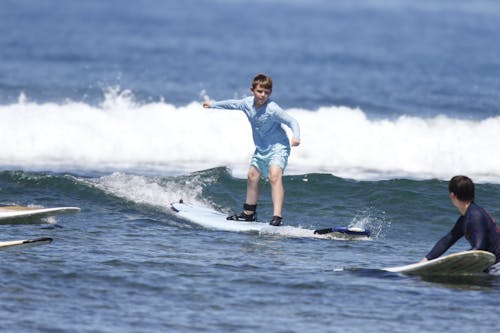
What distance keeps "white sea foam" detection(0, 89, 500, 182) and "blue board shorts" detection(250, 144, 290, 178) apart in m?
4.24

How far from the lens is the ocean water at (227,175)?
27.3 ft

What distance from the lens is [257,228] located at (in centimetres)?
1139

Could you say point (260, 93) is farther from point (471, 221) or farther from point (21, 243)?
point (471, 221)

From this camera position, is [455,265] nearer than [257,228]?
Yes

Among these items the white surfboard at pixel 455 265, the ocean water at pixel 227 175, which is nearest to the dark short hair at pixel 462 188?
the white surfboard at pixel 455 265

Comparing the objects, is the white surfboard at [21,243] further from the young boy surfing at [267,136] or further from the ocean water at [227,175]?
the young boy surfing at [267,136]

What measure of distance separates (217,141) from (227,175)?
4.16 m

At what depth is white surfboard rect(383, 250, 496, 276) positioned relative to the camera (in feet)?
29.2

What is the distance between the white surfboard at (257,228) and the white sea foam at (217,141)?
3.85 meters

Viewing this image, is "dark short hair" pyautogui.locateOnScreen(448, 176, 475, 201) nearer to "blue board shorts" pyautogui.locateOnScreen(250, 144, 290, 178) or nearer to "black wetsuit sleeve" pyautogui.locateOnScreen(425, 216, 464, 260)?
"black wetsuit sleeve" pyautogui.locateOnScreen(425, 216, 464, 260)

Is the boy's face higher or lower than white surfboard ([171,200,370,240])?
higher

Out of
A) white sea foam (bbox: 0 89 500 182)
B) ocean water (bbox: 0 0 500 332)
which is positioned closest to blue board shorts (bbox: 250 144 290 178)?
ocean water (bbox: 0 0 500 332)

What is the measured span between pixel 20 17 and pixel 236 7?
20043mm

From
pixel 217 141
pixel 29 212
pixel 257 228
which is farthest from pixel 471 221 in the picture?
pixel 217 141
